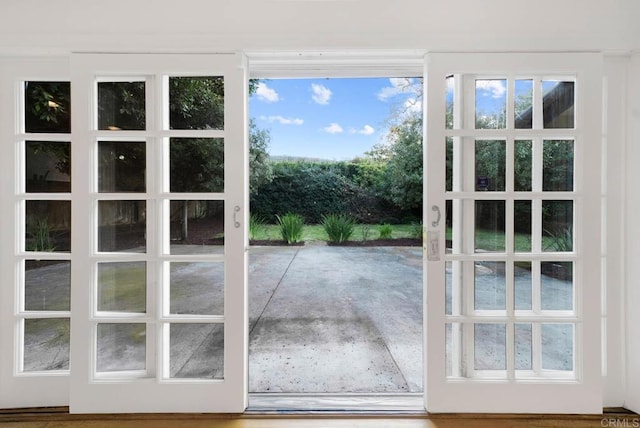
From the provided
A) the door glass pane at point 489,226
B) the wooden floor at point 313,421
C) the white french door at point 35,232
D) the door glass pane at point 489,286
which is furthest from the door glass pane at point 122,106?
the door glass pane at point 489,286

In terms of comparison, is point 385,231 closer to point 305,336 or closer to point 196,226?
point 305,336

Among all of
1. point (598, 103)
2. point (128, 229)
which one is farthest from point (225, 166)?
point (598, 103)

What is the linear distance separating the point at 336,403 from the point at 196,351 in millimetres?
860

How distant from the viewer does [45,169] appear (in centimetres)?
168

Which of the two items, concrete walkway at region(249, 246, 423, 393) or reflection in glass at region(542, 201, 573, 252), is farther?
concrete walkway at region(249, 246, 423, 393)

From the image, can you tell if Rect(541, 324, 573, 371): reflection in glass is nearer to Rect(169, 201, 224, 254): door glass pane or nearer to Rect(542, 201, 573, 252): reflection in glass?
Rect(542, 201, 573, 252): reflection in glass

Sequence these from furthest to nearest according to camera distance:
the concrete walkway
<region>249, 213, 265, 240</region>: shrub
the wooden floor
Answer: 1. <region>249, 213, 265, 240</region>: shrub
2. the concrete walkway
3. the wooden floor


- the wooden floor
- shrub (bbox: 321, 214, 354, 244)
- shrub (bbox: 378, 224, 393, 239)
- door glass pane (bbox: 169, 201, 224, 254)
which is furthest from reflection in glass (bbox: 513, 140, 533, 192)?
shrub (bbox: 378, 224, 393, 239)

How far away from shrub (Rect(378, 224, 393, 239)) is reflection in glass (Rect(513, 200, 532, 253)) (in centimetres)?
474

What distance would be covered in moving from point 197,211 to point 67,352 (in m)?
1.16

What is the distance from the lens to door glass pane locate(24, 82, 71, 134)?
168 centimetres

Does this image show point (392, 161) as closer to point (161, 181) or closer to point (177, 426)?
point (161, 181)

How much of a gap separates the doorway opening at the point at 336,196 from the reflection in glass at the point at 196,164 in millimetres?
2217

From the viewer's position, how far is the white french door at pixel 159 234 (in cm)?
157
